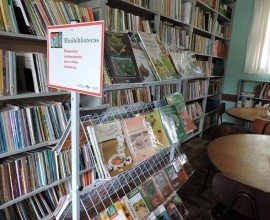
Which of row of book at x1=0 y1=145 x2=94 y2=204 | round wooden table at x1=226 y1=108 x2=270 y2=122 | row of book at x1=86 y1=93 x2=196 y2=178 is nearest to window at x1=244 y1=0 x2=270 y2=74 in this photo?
round wooden table at x1=226 y1=108 x2=270 y2=122

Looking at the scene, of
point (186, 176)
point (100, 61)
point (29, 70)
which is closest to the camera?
point (100, 61)

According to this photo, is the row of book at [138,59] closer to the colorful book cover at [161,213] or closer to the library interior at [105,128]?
the library interior at [105,128]

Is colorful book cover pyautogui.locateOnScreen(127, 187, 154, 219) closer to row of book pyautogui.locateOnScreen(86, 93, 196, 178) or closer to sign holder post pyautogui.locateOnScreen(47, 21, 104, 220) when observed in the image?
row of book pyautogui.locateOnScreen(86, 93, 196, 178)

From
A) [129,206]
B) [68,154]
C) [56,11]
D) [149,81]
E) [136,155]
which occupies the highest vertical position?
[56,11]

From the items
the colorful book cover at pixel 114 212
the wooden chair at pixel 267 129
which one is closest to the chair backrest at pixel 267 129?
the wooden chair at pixel 267 129

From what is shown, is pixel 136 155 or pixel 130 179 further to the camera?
pixel 130 179

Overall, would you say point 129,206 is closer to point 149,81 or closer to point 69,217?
point 69,217

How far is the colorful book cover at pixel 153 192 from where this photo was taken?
3.53 feet

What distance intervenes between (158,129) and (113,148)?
0.99 ft

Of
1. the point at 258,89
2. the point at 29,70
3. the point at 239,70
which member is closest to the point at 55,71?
the point at 29,70

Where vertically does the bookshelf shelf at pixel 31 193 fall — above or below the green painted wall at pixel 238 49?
below

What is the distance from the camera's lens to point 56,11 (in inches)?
62.1

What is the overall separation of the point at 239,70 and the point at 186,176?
3.84m

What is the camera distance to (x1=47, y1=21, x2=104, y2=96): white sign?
2.30 feet
